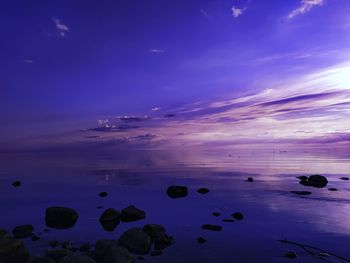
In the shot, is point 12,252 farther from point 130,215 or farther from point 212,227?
point 212,227

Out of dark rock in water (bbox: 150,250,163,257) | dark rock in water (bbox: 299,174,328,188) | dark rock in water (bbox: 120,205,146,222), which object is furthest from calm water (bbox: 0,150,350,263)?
dark rock in water (bbox: 299,174,328,188)

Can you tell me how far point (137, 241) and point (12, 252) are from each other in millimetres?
6521

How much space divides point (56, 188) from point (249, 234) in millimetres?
36160

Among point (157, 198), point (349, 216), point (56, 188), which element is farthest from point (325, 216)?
point (56, 188)

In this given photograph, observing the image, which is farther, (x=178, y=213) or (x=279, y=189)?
(x=279, y=189)

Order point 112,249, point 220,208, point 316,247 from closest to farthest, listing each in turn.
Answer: point 112,249 < point 316,247 < point 220,208

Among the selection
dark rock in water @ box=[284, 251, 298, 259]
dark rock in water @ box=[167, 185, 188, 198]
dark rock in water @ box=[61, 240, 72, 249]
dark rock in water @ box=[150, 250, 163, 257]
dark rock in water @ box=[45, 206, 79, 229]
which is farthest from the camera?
dark rock in water @ box=[167, 185, 188, 198]

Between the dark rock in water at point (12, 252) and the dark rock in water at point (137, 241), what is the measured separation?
16.8 ft

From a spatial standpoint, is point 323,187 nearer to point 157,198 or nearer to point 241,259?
point 157,198

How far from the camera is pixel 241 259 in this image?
17219mm

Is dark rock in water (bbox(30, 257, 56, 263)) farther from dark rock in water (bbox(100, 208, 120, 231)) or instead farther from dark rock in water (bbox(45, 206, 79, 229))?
dark rock in water (bbox(45, 206, 79, 229))

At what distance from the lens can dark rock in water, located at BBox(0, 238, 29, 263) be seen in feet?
52.9

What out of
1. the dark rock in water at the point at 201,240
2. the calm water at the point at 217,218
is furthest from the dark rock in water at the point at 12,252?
the dark rock in water at the point at 201,240

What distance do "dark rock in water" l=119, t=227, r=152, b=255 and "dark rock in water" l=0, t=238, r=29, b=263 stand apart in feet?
16.8
